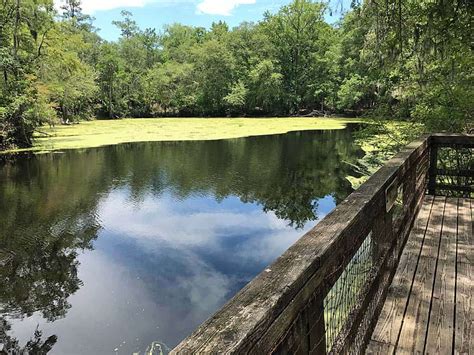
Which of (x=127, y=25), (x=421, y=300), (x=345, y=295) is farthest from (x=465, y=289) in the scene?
(x=127, y=25)

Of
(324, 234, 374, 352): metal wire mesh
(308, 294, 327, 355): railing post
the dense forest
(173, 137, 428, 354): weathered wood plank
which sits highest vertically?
the dense forest

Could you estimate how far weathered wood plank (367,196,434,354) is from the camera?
187 centimetres

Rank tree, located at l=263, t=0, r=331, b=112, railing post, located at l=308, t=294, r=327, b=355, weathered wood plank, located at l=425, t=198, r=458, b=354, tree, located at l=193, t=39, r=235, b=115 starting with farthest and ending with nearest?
1. tree, located at l=263, t=0, r=331, b=112
2. tree, located at l=193, t=39, r=235, b=115
3. weathered wood plank, located at l=425, t=198, r=458, b=354
4. railing post, located at l=308, t=294, r=327, b=355

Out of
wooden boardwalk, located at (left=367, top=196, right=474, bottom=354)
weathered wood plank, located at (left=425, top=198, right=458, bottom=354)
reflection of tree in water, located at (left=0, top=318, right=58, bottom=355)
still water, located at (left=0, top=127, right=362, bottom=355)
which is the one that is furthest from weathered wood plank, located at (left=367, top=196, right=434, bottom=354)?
reflection of tree in water, located at (left=0, top=318, right=58, bottom=355)

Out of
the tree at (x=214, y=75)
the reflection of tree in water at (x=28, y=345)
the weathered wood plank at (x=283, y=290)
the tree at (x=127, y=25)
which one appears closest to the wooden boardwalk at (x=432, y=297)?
the weathered wood plank at (x=283, y=290)

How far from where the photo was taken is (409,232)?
3.25m

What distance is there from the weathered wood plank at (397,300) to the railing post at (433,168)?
1303 mm

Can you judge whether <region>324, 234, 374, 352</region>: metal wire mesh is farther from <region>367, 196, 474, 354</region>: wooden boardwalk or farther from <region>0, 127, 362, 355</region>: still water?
<region>0, 127, 362, 355</region>: still water

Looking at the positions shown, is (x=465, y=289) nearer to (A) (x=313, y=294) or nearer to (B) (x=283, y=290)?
(A) (x=313, y=294)

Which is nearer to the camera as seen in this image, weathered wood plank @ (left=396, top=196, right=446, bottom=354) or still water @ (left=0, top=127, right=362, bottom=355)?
weathered wood plank @ (left=396, top=196, right=446, bottom=354)

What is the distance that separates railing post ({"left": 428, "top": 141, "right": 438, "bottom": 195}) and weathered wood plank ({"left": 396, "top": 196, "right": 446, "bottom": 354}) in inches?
47.1

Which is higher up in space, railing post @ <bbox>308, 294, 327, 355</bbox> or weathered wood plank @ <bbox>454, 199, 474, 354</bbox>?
railing post @ <bbox>308, 294, 327, 355</bbox>

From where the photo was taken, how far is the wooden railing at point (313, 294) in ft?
2.47

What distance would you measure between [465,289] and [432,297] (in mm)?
245
